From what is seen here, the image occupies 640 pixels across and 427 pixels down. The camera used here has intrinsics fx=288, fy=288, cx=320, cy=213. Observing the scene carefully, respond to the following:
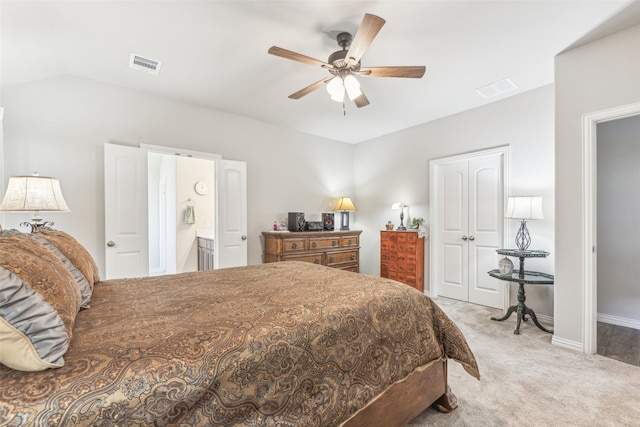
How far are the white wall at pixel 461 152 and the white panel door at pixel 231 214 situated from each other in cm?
239

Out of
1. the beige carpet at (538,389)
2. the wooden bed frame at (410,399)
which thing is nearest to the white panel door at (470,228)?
the beige carpet at (538,389)

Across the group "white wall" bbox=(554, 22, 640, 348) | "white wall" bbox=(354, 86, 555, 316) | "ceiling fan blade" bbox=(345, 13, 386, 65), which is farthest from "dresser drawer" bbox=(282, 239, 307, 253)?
"white wall" bbox=(554, 22, 640, 348)

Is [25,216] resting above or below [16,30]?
below

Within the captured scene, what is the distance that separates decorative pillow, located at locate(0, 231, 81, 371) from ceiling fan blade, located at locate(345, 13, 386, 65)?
1967 mm

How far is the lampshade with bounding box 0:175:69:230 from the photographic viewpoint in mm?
2102

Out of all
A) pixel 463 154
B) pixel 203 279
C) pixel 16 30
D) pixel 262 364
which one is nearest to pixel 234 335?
pixel 262 364

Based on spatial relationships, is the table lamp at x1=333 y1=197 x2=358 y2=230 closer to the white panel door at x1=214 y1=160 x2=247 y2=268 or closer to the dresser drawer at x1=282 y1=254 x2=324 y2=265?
the dresser drawer at x1=282 y1=254 x2=324 y2=265

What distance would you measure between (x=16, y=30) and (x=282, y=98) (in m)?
2.33

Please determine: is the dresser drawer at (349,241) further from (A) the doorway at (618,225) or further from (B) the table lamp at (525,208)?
(A) the doorway at (618,225)

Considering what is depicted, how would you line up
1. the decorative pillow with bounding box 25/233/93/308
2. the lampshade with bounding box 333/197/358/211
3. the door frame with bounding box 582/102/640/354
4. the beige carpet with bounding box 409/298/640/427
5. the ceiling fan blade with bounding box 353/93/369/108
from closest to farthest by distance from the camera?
the decorative pillow with bounding box 25/233/93/308, the beige carpet with bounding box 409/298/640/427, the door frame with bounding box 582/102/640/354, the ceiling fan blade with bounding box 353/93/369/108, the lampshade with bounding box 333/197/358/211

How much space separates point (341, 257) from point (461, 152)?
241 cm

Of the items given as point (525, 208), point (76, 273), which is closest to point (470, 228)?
point (525, 208)

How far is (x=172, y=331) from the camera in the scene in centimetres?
110

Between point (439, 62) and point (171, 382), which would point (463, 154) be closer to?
point (439, 62)
